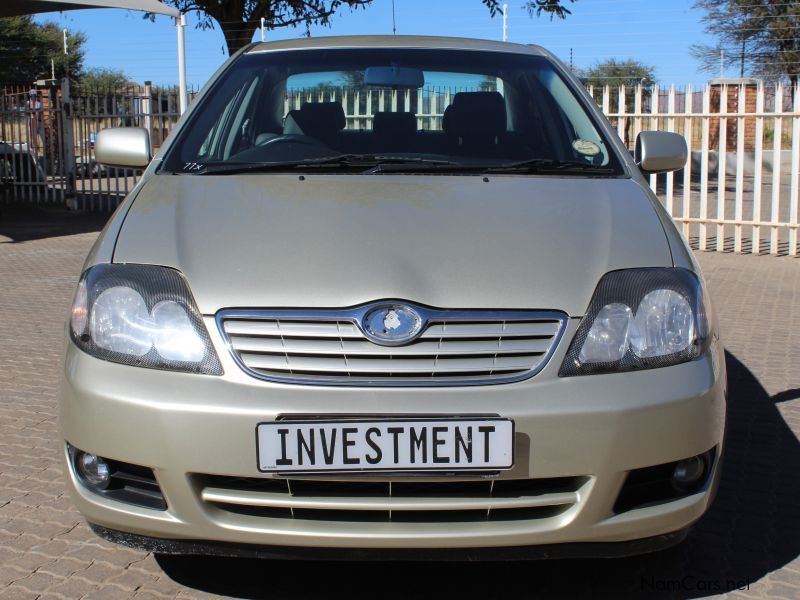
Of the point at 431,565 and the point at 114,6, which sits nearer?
the point at 431,565

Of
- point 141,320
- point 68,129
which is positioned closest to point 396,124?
point 141,320

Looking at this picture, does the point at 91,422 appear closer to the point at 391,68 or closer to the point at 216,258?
the point at 216,258

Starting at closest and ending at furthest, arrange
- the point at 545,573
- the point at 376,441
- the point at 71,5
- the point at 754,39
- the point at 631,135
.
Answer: the point at 376,441 < the point at 545,573 < the point at 631,135 < the point at 71,5 < the point at 754,39

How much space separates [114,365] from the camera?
2.50 m

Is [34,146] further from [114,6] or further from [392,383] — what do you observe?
[392,383]

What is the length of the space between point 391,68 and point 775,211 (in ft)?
24.1

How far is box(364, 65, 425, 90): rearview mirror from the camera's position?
Answer: 13.0 feet

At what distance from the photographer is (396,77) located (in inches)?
156

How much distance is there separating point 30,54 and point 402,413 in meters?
48.1

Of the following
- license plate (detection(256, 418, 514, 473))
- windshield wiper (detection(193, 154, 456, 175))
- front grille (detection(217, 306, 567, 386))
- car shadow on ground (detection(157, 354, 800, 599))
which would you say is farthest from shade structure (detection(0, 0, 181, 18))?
license plate (detection(256, 418, 514, 473))

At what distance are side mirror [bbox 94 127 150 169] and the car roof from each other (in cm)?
70

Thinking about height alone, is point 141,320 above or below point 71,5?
below

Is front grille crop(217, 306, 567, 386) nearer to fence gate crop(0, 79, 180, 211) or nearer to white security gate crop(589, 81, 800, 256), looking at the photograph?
white security gate crop(589, 81, 800, 256)

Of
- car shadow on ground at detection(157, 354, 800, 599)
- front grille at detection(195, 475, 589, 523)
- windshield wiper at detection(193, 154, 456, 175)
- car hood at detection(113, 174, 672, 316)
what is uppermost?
windshield wiper at detection(193, 154, 456, 175)
